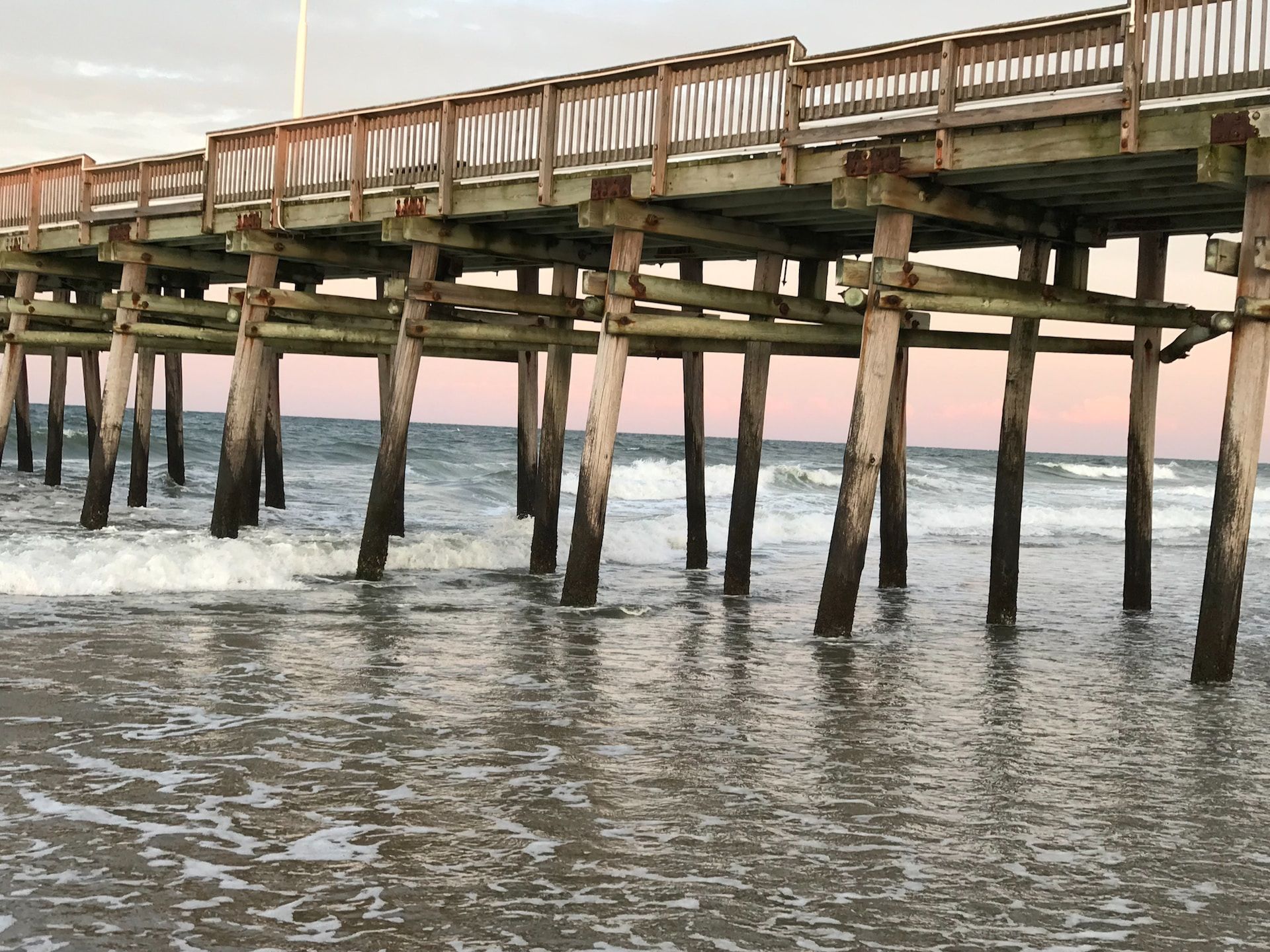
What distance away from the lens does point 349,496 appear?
35562 mm

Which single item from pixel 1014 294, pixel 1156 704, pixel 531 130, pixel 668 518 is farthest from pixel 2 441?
pixel 1156 704

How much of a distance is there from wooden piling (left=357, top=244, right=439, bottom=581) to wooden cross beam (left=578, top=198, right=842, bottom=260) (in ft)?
7.47

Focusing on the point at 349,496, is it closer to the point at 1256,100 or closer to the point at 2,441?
the point at 2,441

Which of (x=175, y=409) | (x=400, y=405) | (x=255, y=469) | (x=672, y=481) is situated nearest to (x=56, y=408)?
(x=175, y=409)

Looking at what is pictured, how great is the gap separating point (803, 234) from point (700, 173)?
9.60 ft

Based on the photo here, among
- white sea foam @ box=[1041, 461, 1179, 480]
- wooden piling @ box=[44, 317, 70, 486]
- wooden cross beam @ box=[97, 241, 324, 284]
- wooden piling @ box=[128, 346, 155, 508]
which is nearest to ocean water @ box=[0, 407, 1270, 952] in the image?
wooden cross beam @ box=[97, 241, 324, 284]

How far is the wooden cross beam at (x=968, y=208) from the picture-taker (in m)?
11.9

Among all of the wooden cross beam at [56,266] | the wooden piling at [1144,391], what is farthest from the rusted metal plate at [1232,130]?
the wooden cross beam at [56,266]

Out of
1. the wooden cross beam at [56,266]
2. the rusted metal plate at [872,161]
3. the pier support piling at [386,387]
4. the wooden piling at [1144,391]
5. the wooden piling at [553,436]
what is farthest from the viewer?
the wooden cross beam at [56,266]

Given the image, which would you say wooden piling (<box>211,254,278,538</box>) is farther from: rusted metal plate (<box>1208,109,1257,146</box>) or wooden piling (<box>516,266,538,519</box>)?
rusted metal plate (<box>1208,109,1257,146</box>)

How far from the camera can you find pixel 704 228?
14.4 metres

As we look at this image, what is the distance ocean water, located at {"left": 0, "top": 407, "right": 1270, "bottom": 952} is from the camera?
217 inches

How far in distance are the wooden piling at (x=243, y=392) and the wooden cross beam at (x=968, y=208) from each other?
8.31 m

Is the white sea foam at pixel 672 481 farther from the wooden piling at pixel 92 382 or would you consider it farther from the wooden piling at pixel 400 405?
the wooden piling at pixel 400 405
